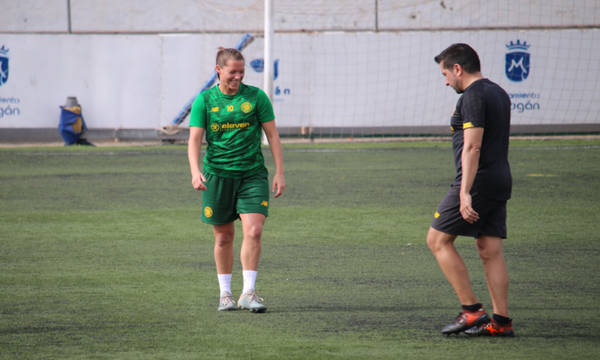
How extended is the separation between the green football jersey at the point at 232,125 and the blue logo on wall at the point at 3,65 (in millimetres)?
18605

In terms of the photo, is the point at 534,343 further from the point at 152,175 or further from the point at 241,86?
the point at 152,175

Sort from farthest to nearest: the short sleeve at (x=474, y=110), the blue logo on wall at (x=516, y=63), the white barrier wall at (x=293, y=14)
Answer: the white barrier wall at (x=293, y=14), the blue logo on wall at (x=516, y=63), the short sleeve at (x=474, y=110)

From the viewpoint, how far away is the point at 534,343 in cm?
521

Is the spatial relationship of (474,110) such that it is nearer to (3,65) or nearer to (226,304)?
(226,304)

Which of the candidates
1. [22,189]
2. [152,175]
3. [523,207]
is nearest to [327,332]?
[523,207]

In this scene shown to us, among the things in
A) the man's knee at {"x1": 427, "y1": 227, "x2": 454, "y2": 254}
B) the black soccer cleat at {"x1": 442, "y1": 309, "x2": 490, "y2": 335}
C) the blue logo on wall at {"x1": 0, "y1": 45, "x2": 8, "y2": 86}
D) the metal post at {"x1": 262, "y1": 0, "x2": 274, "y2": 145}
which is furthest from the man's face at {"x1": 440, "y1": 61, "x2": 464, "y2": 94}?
the blue logo on wall at {"x1": 0, "y1": 45, "x2": 8, "y2": 86}

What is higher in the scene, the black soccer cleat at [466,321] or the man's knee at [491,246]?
the man's knee at [491,246]

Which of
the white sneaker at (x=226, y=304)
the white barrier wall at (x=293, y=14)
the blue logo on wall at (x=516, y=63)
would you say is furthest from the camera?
the white barrier wall at (x=293, y=14)

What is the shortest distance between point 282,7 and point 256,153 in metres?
23.9

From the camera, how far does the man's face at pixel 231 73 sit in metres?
6.05

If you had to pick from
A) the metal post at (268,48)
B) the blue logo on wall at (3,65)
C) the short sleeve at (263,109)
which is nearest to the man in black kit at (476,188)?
the short sleeve at (263,109)

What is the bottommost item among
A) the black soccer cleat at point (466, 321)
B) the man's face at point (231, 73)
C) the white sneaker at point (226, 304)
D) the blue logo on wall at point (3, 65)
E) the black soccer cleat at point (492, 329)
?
the white sneaker at point (226, 304)

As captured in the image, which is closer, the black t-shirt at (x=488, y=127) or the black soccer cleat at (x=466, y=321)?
the black t-shirt at (x=488, y=127)

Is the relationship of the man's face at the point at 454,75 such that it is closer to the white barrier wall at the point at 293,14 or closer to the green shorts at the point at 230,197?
the green shorts at the point at 230,197
